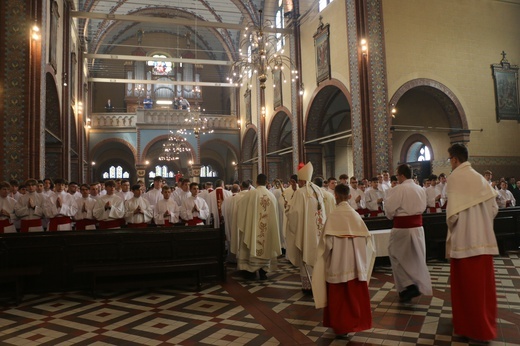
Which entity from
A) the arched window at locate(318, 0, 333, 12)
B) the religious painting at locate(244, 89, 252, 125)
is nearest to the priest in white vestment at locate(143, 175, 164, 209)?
the arched window at locate(318, 0, 333, 12)

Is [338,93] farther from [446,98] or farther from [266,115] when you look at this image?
[266,115]

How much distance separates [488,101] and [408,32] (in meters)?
4.44

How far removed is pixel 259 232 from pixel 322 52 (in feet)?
35.2

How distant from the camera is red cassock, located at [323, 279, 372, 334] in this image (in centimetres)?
423

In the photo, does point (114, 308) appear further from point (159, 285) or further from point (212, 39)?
point (212, 39)

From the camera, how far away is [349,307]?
4.28 m

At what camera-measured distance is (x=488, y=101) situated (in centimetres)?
1565

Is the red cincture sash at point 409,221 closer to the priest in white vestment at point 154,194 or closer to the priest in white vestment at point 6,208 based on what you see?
the priest in white vestment at point 154,194

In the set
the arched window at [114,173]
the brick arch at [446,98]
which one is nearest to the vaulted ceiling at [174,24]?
the arched window at [114,173]

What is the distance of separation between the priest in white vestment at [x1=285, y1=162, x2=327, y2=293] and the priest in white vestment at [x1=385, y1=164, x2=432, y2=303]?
3.36ft

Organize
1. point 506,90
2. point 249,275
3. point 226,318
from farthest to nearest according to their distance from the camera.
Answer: point 506,90
point 249,275
point 226,318

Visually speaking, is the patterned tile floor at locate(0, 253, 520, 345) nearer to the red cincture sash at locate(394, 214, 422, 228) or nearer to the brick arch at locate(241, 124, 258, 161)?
the red cincture sash at locate(394, 214, 422, 228)

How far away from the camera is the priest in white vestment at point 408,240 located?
214 inches

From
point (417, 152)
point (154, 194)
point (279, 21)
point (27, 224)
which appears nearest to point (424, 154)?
point (417, 152)
